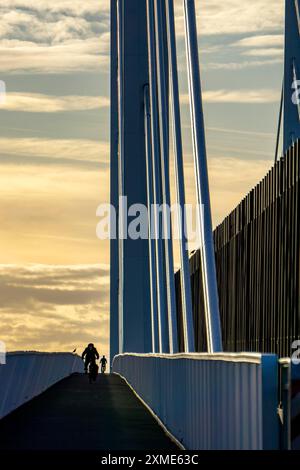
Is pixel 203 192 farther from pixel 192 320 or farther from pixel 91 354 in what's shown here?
pixel 91 354

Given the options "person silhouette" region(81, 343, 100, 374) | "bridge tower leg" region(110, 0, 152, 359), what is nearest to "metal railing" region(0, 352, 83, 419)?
"person silhouette" region(81, 343, 100, 374)

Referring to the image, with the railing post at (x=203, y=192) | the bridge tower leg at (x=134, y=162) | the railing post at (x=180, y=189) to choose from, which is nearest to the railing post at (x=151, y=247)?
the bridge tower leg at (x=134, y=162)

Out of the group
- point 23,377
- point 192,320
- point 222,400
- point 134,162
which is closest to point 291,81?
point 192,320

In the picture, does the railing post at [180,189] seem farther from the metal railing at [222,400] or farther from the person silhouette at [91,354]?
the person silhouette at [91,354]

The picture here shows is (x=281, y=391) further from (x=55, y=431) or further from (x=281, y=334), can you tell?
(x=281, y=334)

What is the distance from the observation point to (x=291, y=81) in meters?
38.3

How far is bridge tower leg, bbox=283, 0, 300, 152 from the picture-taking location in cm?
3766

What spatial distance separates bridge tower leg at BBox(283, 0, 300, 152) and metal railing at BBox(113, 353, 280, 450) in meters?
15.2

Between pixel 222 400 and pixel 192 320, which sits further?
pixel 192 320

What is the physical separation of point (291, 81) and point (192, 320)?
971cm

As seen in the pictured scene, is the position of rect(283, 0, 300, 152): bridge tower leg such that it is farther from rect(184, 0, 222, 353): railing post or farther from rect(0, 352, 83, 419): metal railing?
rect(184, 0, 222, 353): railing post

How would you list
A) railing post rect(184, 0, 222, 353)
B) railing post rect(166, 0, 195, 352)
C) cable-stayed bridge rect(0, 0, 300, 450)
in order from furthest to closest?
railing post rect(166, 0, 195, 352)
railing post rect(184, 0, 222, 353)
cable-stayed bridge rect(0, 0, 300, 450)

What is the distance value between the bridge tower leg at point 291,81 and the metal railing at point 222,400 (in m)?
15.2
